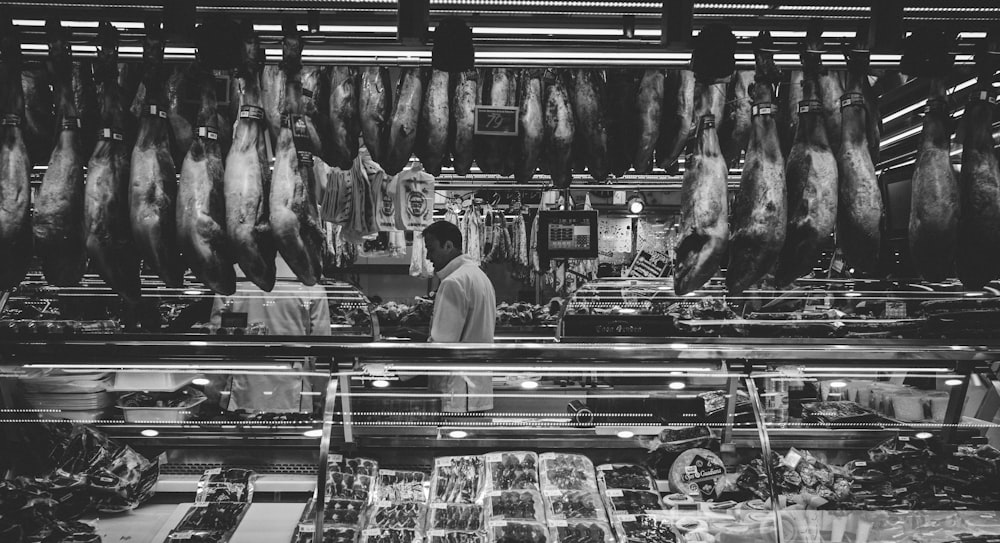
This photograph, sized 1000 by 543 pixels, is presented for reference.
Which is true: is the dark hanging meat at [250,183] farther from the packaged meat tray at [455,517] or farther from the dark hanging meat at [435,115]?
the packaged meat tray at [455,517]

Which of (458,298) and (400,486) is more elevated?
(458,298)

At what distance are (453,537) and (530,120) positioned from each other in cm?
191

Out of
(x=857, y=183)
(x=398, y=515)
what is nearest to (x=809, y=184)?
(x=857, y=183)

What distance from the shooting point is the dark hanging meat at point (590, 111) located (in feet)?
8.90

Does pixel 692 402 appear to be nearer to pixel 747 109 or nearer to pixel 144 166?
pixel 747 109

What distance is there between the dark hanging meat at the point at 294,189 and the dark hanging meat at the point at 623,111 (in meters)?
1.36

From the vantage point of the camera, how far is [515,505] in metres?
2.89

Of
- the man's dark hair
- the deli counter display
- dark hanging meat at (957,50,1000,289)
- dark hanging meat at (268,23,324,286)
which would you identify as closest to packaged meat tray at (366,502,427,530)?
the deli counter display

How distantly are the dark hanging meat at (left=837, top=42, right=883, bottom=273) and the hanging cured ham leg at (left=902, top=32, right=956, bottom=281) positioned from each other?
178mm

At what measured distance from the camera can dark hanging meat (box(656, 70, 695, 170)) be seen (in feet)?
8.87

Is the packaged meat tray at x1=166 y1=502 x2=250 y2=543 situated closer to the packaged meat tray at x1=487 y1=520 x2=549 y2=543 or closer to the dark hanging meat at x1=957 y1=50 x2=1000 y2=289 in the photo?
the packaged meat tray at x1=487 y1=520 x2=549 y2=543

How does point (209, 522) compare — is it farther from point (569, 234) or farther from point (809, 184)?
point (809, 184)

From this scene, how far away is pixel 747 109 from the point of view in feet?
8.82

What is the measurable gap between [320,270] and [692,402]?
82.9 inches
